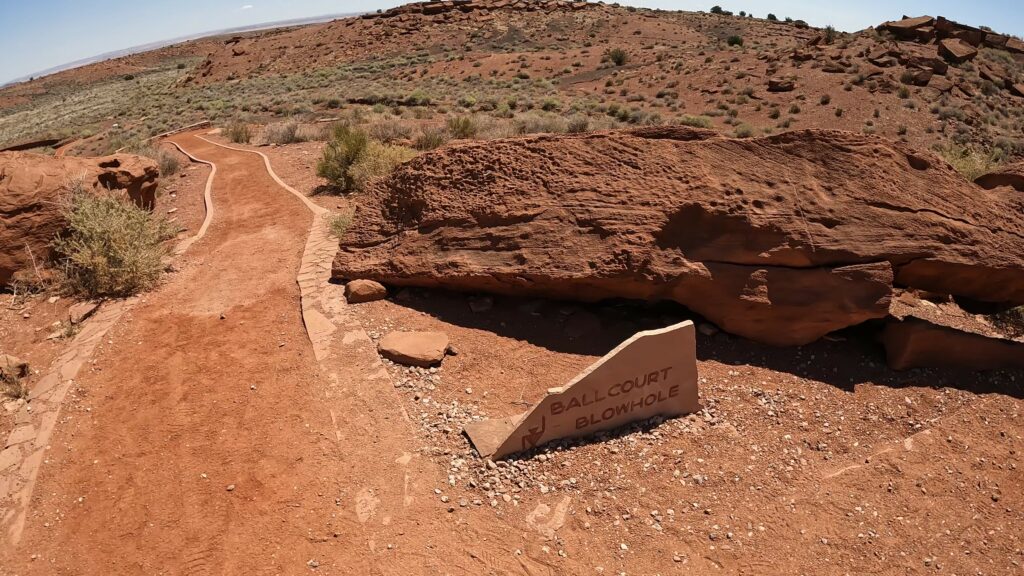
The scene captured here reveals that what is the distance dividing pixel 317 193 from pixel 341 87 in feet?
74.9

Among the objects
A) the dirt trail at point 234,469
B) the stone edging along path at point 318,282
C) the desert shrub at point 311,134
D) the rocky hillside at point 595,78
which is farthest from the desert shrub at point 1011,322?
the desert shrub at point 311,134

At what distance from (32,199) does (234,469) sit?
531 centimetres

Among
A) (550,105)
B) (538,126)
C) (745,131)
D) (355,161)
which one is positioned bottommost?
(745,131)

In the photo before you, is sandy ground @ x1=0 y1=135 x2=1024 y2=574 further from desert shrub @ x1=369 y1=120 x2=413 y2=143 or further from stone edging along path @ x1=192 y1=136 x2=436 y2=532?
desert shrub @ x1=369 y1=120 x2=413 y2=143

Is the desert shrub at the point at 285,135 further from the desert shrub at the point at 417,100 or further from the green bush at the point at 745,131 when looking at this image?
the green bush at the point at 745,131

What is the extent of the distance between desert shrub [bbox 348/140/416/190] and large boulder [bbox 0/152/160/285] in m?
3.50

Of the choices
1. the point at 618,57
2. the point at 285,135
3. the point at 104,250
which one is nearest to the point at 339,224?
the point at 104,250

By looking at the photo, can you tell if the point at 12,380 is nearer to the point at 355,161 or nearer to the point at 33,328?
the point at 33,328

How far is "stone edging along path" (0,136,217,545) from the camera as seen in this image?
3910mm

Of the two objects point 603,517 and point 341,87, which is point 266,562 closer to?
point 603,517

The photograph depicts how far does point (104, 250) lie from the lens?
6.75 m

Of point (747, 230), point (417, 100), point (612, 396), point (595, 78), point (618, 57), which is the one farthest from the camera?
point (618, 57)

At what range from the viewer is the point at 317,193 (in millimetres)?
10070

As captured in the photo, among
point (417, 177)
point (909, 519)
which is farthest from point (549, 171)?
point (909, 519)
